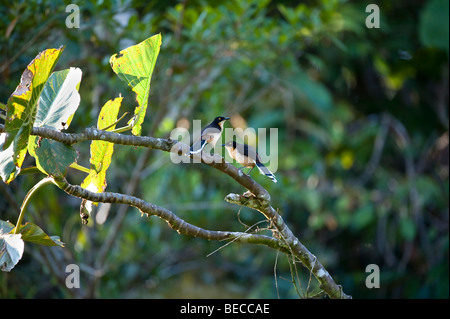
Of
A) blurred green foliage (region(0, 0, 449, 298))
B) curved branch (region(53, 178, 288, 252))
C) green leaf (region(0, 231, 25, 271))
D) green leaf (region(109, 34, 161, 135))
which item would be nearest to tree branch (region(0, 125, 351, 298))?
curved branch (region(53, 178, 288, 252))

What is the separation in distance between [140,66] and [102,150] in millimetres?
302

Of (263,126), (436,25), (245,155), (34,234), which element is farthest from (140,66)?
(263,126)

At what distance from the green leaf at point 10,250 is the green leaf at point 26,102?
260 mm

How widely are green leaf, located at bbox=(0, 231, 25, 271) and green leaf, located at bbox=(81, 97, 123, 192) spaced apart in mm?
296

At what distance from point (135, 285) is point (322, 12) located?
302cm

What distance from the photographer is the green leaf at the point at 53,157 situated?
1570 mm

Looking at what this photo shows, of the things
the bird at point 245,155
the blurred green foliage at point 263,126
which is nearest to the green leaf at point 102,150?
the bird at point 245,155

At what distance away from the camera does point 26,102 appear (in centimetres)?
149

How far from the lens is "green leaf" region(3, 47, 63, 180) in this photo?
147 cm

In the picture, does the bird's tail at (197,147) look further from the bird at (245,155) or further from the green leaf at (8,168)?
the green leaf at (8,168)

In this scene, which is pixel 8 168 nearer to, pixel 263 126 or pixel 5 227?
pixel 5 227

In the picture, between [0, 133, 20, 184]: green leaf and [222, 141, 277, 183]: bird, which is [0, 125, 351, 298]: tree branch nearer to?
[0, 133, 20, 184]: green leaf

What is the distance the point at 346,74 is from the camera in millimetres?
7406
